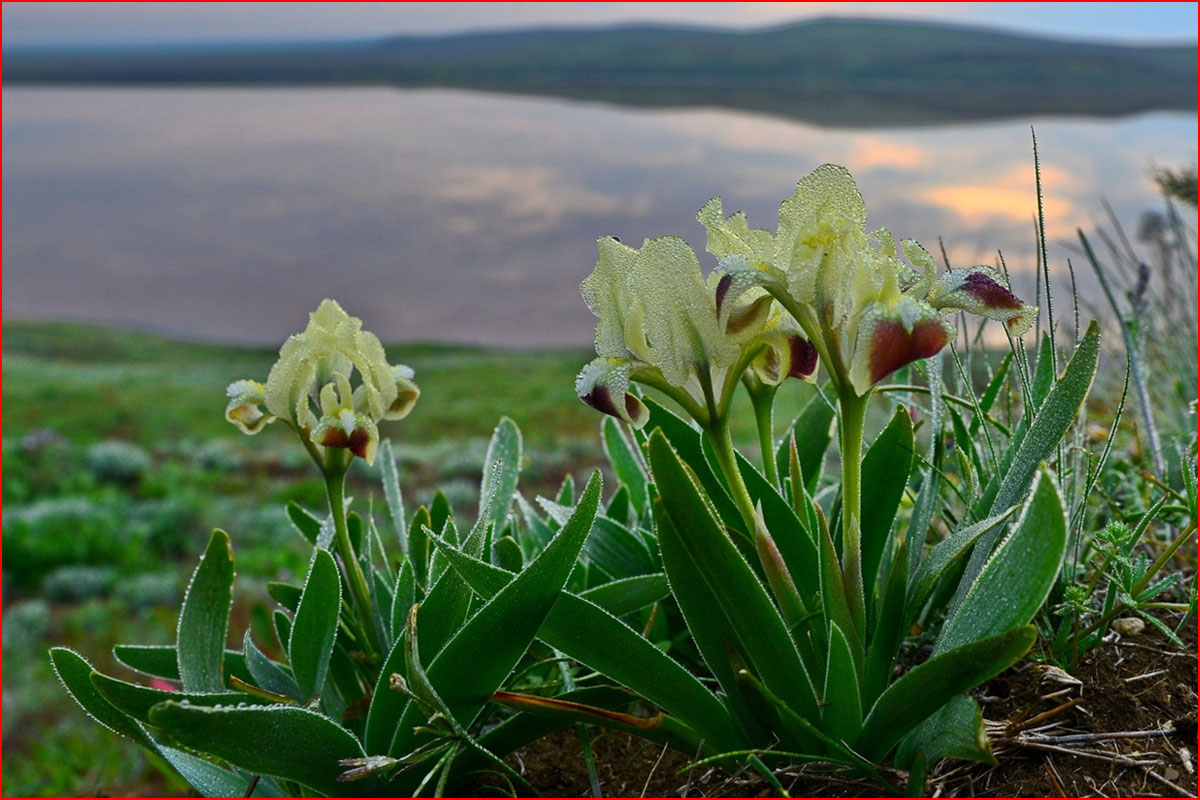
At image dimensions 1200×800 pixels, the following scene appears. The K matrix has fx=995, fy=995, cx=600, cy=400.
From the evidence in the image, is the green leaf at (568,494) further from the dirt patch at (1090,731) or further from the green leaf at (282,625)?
the dirt patch at (1090,731)

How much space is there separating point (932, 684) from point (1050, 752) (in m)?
0.39

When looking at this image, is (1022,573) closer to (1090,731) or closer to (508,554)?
(1090,731)

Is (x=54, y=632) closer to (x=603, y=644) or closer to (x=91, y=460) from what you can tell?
(x=91, y=460)

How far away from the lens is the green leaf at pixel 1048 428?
4.89 ft

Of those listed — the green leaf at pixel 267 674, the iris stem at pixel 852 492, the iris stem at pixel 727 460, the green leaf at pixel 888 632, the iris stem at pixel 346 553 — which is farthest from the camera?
the green leaf at pixel 267 674

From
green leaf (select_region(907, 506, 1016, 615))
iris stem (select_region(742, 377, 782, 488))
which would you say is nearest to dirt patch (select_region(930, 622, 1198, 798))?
green leaf (select_region(907, 506, 1016, 615))

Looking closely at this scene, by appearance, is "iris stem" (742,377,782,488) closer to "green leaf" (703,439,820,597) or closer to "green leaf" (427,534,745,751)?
"green leaf" (703,439,820,597)

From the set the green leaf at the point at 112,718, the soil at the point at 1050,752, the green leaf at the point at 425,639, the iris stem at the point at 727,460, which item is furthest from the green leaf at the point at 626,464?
the green leaf at the point at 112,718

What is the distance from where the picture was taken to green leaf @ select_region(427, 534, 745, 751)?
1.54 metres

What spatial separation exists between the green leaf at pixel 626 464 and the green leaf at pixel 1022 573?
102 cm

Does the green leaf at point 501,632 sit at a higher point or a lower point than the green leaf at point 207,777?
higher

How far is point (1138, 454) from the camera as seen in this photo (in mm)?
2732

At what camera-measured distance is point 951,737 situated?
1403mm

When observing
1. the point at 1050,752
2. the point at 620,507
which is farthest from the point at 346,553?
the point at 1050,752
